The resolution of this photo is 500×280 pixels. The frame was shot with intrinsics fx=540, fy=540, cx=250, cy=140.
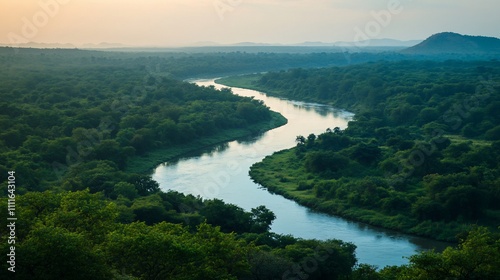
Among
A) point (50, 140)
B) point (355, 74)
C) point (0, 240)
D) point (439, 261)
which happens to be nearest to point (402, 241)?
point (439, 261)

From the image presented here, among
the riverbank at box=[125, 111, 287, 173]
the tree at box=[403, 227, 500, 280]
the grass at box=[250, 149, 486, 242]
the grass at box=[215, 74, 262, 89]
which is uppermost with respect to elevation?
the tree at box=[403, 227, 500, 280]

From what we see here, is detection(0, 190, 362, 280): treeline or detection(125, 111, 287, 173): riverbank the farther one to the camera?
detection(125, 111, 287, 173): riverbank

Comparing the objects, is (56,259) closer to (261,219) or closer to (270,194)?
(261,219)

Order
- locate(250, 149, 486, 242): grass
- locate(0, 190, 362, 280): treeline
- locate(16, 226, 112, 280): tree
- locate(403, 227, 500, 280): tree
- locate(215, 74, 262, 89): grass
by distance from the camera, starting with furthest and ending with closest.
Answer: locate(215, 74, 262, 89): grass → locate(250, 149, 486, 242): grass → locate(403, 227, 500, 280): tree → locate(0, 190, 362, 280): treeline → locate(16, 226, 112, 280): tree

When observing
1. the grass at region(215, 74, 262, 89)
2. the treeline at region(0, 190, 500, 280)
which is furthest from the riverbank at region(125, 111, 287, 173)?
the grass at region(215, 74, 262, 89)

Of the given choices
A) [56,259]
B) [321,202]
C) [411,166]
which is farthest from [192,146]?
[56,259]

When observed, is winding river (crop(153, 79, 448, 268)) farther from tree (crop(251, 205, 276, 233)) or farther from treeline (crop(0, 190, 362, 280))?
treeline (crop(0, 190, 362, 280))

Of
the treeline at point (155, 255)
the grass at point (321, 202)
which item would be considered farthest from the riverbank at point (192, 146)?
the treeline at point (155, 255)
